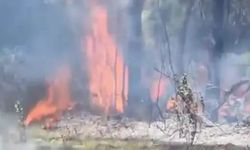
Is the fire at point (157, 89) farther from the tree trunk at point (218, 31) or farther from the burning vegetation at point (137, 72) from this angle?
the tree trunk at point (218, 31)

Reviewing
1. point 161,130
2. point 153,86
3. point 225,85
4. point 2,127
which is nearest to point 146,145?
point 161,130

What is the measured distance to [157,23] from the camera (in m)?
5.05

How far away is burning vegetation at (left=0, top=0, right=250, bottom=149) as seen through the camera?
5027 mm

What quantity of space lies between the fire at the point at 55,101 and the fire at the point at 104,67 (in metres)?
0.23

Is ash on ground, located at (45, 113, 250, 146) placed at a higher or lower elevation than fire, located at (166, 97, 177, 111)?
lower

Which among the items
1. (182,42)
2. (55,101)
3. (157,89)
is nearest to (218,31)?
(182,42)

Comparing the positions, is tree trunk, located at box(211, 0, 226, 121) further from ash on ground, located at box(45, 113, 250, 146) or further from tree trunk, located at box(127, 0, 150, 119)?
tree trunk, located at box(127, 0, 150, 119)

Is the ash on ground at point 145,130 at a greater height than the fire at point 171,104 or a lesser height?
lesser

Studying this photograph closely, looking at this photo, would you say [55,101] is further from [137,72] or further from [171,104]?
[171,104]

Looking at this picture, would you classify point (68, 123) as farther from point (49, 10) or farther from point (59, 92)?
point (49, 10)

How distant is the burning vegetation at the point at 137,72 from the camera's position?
5.03 meters

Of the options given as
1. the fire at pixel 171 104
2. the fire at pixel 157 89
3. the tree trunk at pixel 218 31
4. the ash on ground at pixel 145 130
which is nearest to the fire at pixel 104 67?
the ash on ground at pixel 145 130

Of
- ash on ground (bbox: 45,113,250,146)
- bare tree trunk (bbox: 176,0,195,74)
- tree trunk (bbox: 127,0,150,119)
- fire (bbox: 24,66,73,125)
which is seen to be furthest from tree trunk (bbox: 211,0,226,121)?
fire (bbox: 24,66,73,125)

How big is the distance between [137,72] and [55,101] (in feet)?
2.73
